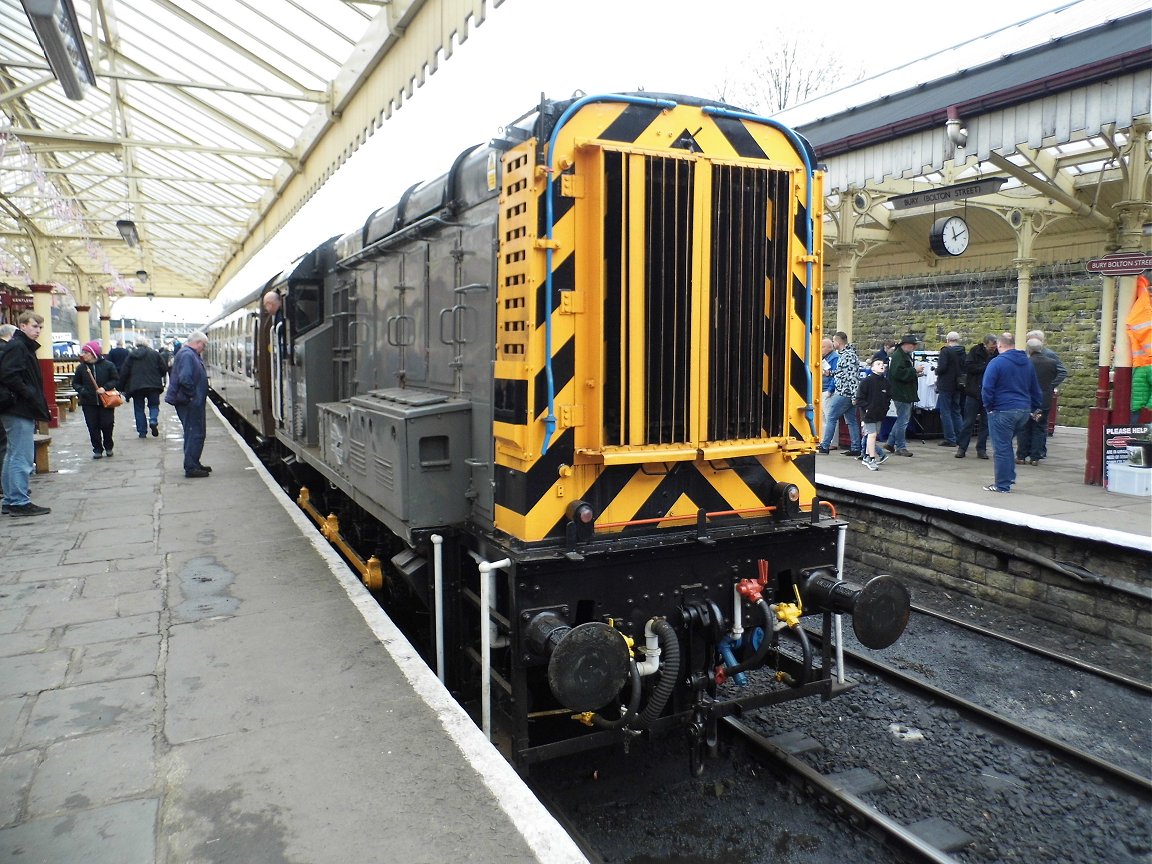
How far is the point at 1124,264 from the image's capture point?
8461 mm

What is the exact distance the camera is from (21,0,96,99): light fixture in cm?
497

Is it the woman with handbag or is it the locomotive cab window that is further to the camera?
the woman with handbag

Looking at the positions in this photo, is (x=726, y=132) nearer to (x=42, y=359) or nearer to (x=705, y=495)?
(x=705, y=495)

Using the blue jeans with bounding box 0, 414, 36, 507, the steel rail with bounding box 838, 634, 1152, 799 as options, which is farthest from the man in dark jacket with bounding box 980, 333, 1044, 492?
the blue jeans with bounding box 0, 414, 36, 507

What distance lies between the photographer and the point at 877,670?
5609mm

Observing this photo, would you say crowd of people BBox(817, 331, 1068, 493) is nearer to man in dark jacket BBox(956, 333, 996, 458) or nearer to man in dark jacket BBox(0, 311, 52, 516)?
man in dark jacket BBox(956, 333, 996, 458)

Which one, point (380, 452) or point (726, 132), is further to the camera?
point (380, 452)

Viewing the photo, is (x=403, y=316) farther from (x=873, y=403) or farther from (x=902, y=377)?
(x=902, y=377)

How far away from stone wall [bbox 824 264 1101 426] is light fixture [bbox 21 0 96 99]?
1673 cm

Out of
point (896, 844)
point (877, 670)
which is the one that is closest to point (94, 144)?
point (877, 670)

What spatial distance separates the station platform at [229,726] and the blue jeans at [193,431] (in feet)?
11.5

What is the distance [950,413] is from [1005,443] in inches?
163

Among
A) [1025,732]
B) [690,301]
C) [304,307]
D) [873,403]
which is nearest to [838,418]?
[873,403]

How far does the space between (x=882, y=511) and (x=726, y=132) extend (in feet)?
17.7
